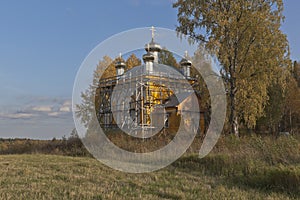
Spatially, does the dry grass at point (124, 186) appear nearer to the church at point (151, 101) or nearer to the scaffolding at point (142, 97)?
the church at point (151, 101)

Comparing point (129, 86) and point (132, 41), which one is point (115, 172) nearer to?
point (132, 41)

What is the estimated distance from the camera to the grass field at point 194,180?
18.5 feet

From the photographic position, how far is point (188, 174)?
8.26m

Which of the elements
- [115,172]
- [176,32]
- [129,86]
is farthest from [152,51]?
[115,172]

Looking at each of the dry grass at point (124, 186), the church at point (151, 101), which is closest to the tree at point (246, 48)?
the church at point (151, 101)

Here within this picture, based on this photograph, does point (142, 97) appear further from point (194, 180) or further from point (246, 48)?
point (194, 180)

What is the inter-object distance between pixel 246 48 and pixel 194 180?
35.9 ft

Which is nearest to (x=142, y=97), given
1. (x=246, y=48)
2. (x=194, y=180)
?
(x=246, y=48)

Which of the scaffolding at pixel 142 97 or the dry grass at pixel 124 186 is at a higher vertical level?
the scaffolding at pixel 142 97

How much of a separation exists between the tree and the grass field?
20.9ft

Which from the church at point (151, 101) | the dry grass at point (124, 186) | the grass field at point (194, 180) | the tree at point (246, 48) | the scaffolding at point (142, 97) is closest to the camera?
the dry grass at point (124, 186)

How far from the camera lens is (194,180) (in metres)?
7.30

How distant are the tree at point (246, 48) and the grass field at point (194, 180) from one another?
6364 millimetres

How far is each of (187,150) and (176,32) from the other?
8.04 m
